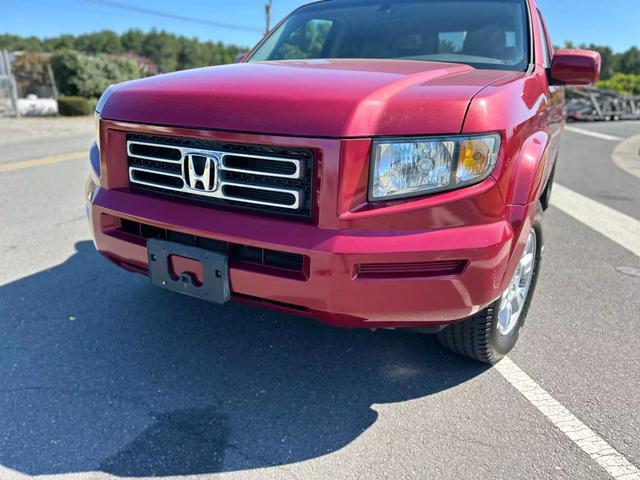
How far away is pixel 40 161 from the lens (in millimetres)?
8727

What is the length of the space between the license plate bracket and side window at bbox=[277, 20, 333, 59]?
1728mm

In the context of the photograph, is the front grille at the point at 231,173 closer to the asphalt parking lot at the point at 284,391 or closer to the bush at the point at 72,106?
the asphalt parking lot at the point at 284,391

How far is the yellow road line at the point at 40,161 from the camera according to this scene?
25.8ft

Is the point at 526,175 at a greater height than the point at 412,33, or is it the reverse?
the point at 412,33

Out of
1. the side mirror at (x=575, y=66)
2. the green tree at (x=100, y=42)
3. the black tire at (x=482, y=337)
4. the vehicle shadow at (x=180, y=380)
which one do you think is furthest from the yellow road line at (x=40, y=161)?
the green tree at (x=100, y=42)

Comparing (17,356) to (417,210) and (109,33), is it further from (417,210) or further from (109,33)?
(109,33)

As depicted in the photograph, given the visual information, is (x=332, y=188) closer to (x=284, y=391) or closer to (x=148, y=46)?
(x=284, y=391)

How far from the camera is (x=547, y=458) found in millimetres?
2033

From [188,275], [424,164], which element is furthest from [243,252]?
[424,164]

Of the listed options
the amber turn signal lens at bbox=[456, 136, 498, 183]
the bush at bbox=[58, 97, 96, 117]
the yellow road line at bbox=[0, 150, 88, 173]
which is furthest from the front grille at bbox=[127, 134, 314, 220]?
the bush at bbox=[58, 97, 96, 117]

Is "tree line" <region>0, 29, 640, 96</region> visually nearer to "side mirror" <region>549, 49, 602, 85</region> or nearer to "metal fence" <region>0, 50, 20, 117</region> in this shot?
"metal fence" <region>0, 50, 20, 117</region>

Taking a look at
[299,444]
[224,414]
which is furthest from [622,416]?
[224,414]

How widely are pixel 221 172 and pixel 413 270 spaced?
0.85 meters

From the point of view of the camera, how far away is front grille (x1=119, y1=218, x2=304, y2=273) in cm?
202
